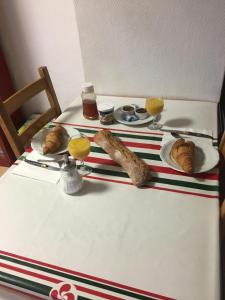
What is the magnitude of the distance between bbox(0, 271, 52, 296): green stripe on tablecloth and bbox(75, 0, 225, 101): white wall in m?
1.01

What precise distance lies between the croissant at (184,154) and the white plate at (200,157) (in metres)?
0.02

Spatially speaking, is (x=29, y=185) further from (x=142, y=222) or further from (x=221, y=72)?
(x=221, y=72)

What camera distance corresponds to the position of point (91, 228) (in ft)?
2.18

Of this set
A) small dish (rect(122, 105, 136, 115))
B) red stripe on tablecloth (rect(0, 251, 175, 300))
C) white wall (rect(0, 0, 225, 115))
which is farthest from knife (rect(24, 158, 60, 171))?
white wall (rect(0, 0, 225, 115))

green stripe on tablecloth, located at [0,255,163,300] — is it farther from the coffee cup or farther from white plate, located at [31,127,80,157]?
the coffee cup

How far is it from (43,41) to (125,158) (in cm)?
121

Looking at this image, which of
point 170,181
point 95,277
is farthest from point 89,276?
point 170,181

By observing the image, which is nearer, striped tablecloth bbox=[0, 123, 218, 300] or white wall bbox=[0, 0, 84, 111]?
striped tablecloth bbox=[0, 123, 218, 300]

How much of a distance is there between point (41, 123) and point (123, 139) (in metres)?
0.46

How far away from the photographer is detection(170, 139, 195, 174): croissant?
769 mm

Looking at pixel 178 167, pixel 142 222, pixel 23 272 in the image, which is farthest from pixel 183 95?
pixel 23 272

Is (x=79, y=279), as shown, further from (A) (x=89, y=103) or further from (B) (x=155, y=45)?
(B) (x=155, y=45)

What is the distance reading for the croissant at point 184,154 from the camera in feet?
2.52

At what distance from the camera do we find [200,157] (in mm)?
848
